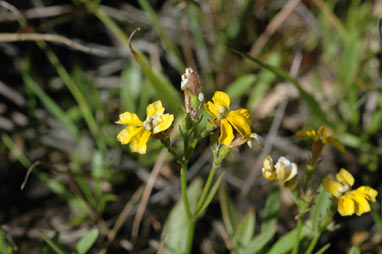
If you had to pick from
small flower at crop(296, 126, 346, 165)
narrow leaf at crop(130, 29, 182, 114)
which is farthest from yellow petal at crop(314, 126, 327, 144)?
narrow leaf at crop(130, 29, 182, 114)

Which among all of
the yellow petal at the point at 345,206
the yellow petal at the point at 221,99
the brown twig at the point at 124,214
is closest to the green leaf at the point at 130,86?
the brown twig at the point at 124,214

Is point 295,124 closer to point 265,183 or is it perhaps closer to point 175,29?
point 265,183

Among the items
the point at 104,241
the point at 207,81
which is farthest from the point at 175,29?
the point at 104,241

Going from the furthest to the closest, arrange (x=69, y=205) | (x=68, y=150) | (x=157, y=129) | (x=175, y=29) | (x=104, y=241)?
(x=175, y=29) → (x=68, y=150) → (x=69, y=205) → (x=104, y=241) → (x=157, y=129)

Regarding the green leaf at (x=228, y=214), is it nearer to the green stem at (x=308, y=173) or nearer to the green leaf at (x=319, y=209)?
the green leaf at (x=319, y=209)

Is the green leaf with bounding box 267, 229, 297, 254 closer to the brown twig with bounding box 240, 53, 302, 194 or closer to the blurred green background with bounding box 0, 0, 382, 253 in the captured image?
the blurred green background with bounding box 0, 0, 382, 253

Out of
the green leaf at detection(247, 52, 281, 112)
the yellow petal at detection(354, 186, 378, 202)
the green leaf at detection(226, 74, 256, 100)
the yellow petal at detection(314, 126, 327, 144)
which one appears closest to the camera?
the yellow petal at detection(354, 186, 378, 202)
